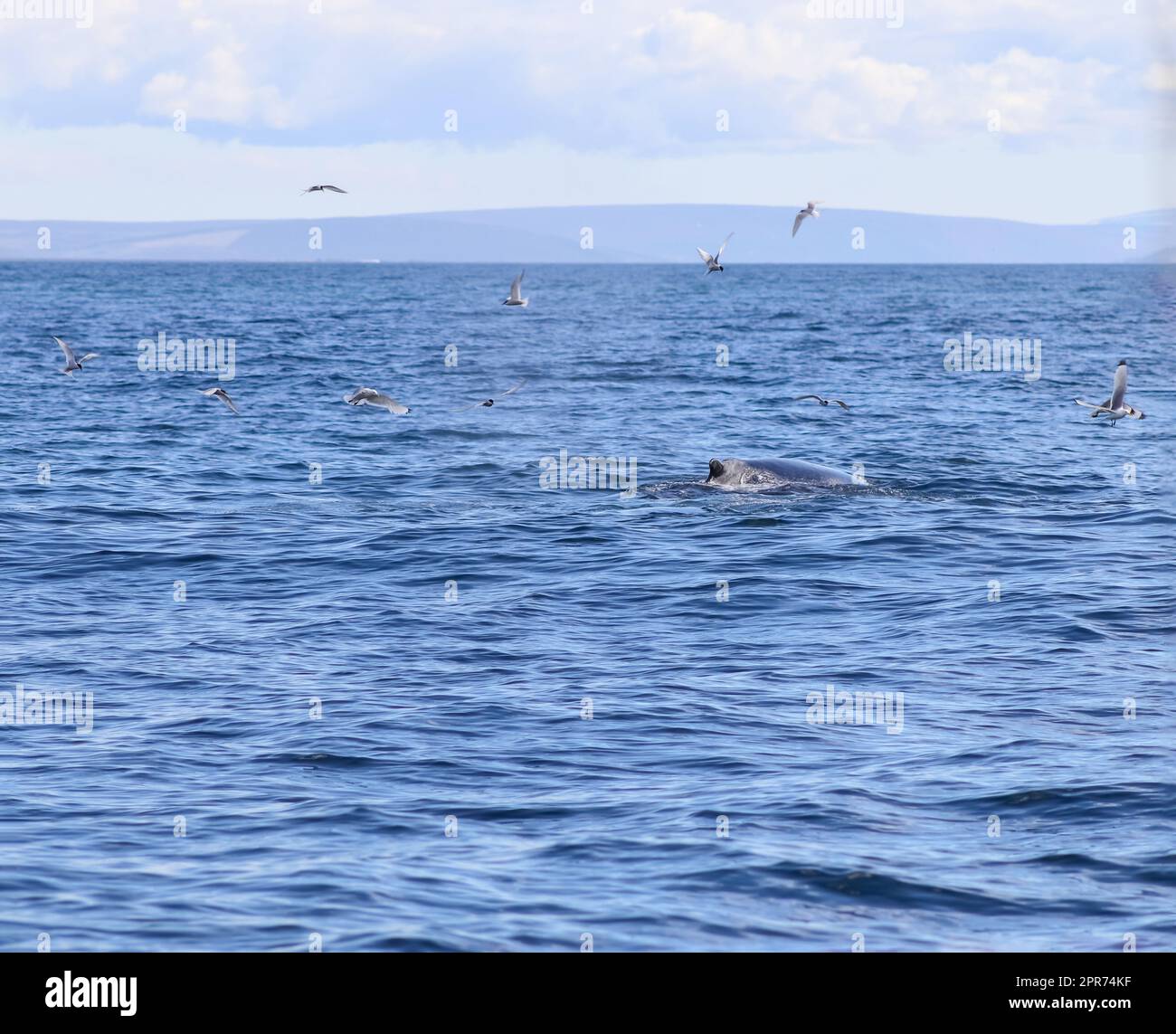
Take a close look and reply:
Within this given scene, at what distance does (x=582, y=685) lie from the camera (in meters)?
17.4

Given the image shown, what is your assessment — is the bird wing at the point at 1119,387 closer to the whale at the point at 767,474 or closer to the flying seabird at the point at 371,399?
the whale at the point at 767,474

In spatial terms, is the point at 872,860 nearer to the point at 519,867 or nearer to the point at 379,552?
the point at 519,867

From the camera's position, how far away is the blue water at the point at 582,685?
444 inches

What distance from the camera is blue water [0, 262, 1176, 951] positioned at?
444 inches

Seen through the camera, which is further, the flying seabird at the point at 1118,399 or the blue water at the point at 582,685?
the flying seabird at the point at 1118,399

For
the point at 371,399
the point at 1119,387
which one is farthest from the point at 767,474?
the point at 1119,387

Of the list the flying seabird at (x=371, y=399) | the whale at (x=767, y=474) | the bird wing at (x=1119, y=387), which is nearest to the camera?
the bird wing at (x=1119, y=387)

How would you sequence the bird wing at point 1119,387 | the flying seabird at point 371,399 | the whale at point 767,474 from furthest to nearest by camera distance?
the whale at point 767,474 < the flying seabird at point 371,399 < the bird wing at point 1119,387

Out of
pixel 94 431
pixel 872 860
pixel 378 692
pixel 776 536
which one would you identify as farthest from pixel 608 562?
pixel 94 431

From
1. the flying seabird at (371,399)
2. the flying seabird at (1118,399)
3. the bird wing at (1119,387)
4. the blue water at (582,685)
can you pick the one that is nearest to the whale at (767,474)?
the blue water at (582,685)

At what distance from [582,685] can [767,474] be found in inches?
525

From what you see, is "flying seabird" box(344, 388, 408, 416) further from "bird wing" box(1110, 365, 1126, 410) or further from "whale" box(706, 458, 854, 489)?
"bird wing" box(1110, 365, 1126, 410)

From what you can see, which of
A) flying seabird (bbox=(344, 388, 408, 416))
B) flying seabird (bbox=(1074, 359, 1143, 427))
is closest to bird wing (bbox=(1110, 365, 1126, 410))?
flying seabird (bbox=(1074, 359, 1143, 427))

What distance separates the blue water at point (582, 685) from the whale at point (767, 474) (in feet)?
1.79
